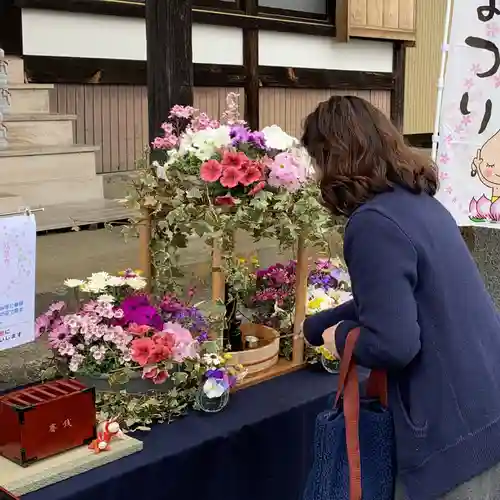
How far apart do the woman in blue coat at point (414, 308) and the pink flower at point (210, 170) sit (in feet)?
1.56

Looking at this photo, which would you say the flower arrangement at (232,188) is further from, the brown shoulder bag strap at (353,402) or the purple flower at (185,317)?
the brown shoulder bag strap at (353,402)

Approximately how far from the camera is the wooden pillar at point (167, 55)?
3.51 metres

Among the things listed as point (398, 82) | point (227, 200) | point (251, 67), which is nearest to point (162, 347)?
point (227, 200)

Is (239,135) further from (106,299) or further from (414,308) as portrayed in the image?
(414,308)

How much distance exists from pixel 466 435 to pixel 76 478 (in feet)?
2.56

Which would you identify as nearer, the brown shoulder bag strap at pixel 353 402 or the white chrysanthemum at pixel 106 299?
the brown shoulder bag strap at pixel 353 402

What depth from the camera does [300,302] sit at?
2344 mm

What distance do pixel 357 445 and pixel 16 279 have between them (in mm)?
863

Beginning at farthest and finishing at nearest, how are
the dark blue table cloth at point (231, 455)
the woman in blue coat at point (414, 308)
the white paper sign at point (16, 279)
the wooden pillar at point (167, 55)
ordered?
the wooden pillar at point (167, 55) → the white paper sign at point (16, 279) → the dark blue table cloth at point (231, 455) → the woman in blue coat at point (414, 308)

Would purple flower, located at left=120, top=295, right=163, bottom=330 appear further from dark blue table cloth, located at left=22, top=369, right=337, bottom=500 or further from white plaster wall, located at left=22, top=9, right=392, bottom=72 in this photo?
white plaster wall, located at left=22, top=9, right=392, bottom=72

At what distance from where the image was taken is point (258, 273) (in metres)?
2.59

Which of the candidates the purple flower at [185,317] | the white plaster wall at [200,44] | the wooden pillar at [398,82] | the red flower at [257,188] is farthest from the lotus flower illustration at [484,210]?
the wooden pillar at [398,82]

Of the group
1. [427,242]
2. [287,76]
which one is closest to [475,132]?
[427,242]

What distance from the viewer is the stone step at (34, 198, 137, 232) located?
5332 mm
